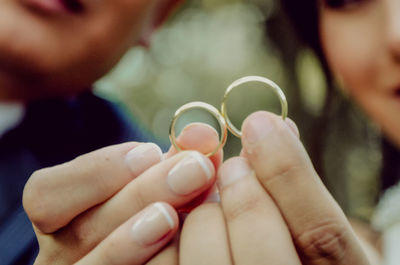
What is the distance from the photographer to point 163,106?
300 inches

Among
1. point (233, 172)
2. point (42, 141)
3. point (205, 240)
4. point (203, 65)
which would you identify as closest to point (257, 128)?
point (233, 172)

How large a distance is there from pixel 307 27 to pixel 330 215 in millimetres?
1412

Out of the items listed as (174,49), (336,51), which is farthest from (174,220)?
(174,49)

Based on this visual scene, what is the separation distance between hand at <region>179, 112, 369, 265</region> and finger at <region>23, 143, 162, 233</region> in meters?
0.18

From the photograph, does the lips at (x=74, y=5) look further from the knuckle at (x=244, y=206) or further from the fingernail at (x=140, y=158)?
the knuckle at (x=244, y=206)

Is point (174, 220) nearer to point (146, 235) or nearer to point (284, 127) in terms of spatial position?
point (146, 235)

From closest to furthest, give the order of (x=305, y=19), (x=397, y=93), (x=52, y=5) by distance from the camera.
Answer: (x=52, y=5) < (x=397, y=93) < (x=305, y=19)

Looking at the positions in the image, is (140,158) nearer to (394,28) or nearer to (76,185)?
(76,185)

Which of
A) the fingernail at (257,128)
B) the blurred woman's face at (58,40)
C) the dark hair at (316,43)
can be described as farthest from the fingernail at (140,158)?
the dark hair at (316,43)

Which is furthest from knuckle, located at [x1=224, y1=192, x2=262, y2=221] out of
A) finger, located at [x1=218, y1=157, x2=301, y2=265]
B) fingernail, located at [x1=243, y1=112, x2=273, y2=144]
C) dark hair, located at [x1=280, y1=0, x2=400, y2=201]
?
dark hair, located at [x1=280, y1=0, x2=400, y2=201]

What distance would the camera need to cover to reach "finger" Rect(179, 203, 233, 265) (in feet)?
2.73

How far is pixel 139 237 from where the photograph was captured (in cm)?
85

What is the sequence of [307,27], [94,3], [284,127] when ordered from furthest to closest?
[307,27] < [94,3] < [284,127]

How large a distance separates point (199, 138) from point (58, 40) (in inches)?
25.1
